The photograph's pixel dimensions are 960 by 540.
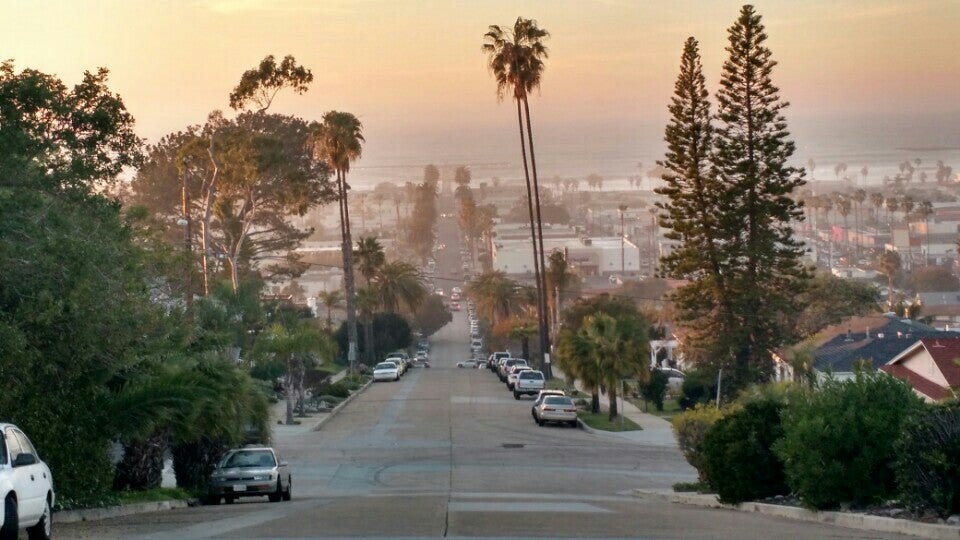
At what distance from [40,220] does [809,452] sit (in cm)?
1041

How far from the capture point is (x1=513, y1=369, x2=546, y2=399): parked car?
63.0 meters

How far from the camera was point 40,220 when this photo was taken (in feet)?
63.1

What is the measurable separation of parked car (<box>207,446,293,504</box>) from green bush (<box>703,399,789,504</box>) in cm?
836

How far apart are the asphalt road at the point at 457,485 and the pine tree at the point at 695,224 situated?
8.06m

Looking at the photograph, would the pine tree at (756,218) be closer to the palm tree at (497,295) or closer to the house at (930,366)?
the house at (930,366)

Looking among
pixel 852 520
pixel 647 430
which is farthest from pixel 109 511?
pixel 647 430

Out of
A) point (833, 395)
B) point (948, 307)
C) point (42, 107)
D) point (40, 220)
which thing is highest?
point (42, 107)

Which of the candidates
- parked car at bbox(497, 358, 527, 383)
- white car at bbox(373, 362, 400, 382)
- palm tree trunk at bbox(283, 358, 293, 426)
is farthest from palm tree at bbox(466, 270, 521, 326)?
palm tree trunk at bbox(283, 358, 293, 426)

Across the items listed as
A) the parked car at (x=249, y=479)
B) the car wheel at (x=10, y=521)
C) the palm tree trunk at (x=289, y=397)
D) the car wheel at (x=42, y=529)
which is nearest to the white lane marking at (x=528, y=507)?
the parked car at (x=249, y=479)

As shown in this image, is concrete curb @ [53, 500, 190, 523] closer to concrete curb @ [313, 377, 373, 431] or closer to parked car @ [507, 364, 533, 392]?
concrete curb @ [313, 377, 373, 431]

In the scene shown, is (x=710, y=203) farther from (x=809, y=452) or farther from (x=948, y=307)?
(x=948, y=307)

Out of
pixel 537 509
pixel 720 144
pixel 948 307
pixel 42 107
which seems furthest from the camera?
pixel 948 307

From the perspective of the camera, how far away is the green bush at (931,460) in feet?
53.5

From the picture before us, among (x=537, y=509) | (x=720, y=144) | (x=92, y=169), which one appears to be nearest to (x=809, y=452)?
(x=537, y=509)
